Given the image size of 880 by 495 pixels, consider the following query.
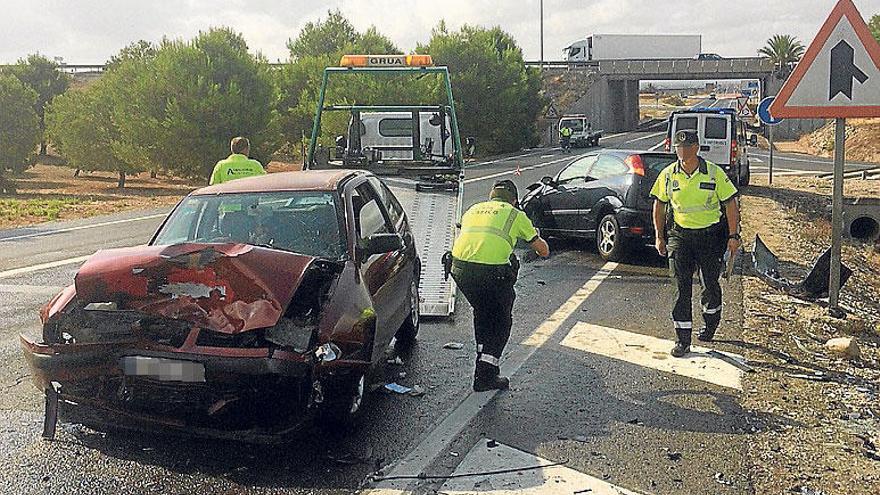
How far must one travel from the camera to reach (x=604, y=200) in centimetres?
1210

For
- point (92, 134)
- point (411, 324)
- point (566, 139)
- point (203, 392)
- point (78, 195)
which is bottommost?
point (78, 195)

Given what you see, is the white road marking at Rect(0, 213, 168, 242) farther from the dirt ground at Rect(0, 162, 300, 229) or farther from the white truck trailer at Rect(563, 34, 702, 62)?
the white truck trailer at Rect(563, 34, 702, 62)

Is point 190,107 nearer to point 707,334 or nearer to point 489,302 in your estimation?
point 707,334

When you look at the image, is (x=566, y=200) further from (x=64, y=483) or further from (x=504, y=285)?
(x=64, y=483)

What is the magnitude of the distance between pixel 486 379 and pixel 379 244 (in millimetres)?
1219

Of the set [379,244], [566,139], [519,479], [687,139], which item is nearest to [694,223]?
[687,139]

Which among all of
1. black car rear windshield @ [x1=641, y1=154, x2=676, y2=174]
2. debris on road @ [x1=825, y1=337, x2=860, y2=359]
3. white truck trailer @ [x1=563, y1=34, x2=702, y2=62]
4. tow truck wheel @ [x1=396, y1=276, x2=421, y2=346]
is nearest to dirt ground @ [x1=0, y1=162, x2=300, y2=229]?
black car rear windshield @ [x1=641, y1=154, x2=676, y2=174]

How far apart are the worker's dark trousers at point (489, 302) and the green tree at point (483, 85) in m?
44.0

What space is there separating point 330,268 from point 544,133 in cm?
5958

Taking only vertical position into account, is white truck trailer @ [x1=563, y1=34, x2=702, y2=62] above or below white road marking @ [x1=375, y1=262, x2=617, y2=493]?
above

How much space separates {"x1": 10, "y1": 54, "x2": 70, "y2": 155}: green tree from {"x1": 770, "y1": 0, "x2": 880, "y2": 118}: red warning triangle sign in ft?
201

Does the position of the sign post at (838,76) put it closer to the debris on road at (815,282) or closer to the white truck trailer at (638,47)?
the debris on road at (815,282)

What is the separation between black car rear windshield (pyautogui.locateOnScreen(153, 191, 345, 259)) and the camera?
5.89 metres

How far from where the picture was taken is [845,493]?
4.41 meters
